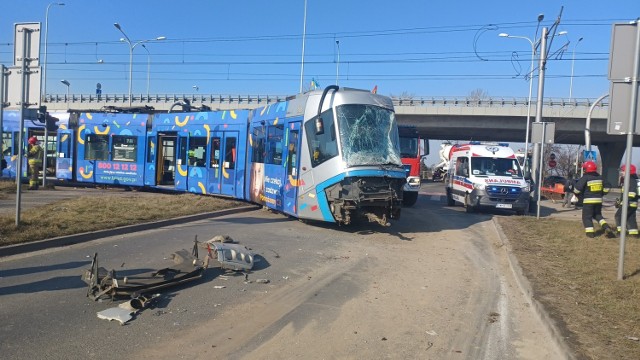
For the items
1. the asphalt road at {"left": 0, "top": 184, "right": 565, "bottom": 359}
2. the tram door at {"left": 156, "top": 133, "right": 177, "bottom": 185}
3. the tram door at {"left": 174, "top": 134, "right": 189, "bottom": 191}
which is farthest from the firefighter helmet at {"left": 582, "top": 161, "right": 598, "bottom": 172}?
the tram door at {"left": 156, "top": 133, "right": 177, "bottom": 185}

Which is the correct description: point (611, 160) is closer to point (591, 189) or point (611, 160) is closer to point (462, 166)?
point (462, 166)

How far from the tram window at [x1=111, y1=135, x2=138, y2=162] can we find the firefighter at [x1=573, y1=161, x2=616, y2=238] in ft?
51.1

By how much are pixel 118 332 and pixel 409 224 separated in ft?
33.9

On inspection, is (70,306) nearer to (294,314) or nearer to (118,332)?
(118,332)

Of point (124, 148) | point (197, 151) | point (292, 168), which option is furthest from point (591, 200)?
point (124, 148)

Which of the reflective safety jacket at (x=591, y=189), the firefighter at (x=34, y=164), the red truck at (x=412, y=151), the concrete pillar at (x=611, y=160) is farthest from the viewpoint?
the concrete pillar at (x=611, y=160)

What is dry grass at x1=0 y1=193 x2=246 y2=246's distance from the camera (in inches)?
367

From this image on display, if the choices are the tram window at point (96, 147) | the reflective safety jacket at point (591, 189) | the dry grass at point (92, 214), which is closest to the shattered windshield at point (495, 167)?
the reflective safety jacket at point (591, 189)

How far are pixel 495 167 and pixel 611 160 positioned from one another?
5158cm

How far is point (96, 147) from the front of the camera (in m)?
20.7

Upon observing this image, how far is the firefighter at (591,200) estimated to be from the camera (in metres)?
12.3

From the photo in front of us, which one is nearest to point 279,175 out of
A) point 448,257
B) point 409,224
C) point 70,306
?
point 409,224

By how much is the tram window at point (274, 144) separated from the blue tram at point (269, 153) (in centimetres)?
3

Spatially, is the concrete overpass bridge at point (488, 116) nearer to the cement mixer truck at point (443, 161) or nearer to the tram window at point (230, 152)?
the cement mixer truck at point (443, 161)
